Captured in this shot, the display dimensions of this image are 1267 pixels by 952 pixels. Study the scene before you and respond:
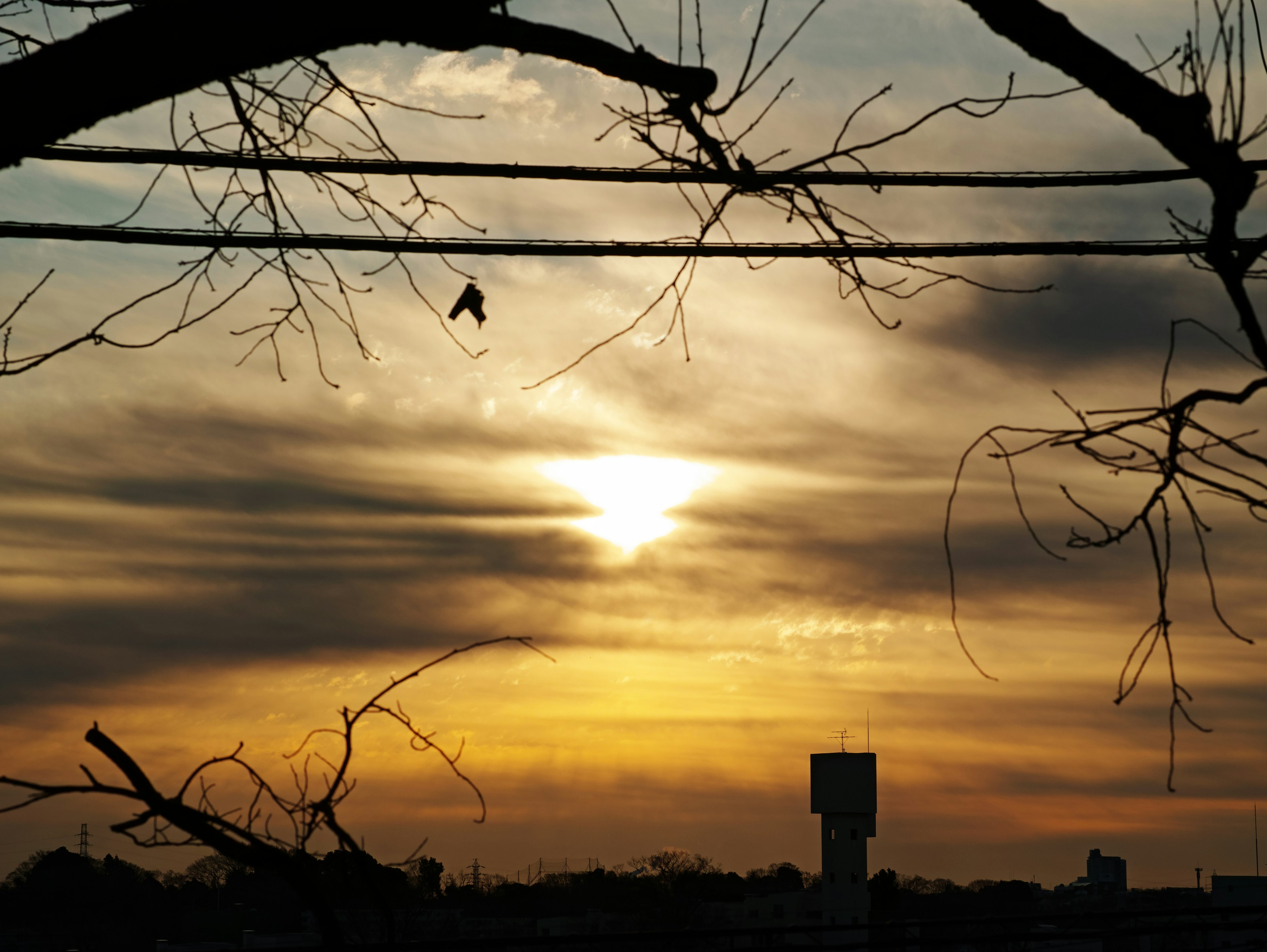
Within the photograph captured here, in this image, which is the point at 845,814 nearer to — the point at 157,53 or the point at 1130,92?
the point at 1130,92

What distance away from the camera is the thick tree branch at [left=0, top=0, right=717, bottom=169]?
125 inches

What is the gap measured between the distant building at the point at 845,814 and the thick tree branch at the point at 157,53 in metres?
60.1

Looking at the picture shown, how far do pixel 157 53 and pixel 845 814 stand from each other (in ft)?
203

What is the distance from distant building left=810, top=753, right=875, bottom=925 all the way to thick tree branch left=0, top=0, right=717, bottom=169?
60.1 metres

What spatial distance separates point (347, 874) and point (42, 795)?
0.77m

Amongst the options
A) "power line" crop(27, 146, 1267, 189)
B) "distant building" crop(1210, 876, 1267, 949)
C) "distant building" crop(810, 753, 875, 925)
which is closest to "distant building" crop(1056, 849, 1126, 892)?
"distant building" crop(1210, 876, 1267, 949)

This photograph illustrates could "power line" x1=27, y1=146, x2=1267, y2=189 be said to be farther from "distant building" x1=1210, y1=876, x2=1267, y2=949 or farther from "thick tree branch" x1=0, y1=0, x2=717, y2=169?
"distant building" x1=1210, y1=876, x2=1267, y2=949

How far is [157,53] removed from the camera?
3201 mm

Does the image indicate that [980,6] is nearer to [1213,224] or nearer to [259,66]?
[1213,224]

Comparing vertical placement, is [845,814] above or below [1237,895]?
above

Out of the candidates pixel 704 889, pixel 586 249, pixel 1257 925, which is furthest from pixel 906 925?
pixel 704 889

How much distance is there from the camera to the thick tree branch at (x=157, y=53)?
3.18 m

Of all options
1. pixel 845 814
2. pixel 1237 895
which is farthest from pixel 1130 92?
pixel 1237 895

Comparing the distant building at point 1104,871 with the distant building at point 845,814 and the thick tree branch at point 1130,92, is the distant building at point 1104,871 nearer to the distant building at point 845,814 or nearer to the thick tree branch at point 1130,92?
the distant building at point 845,814
